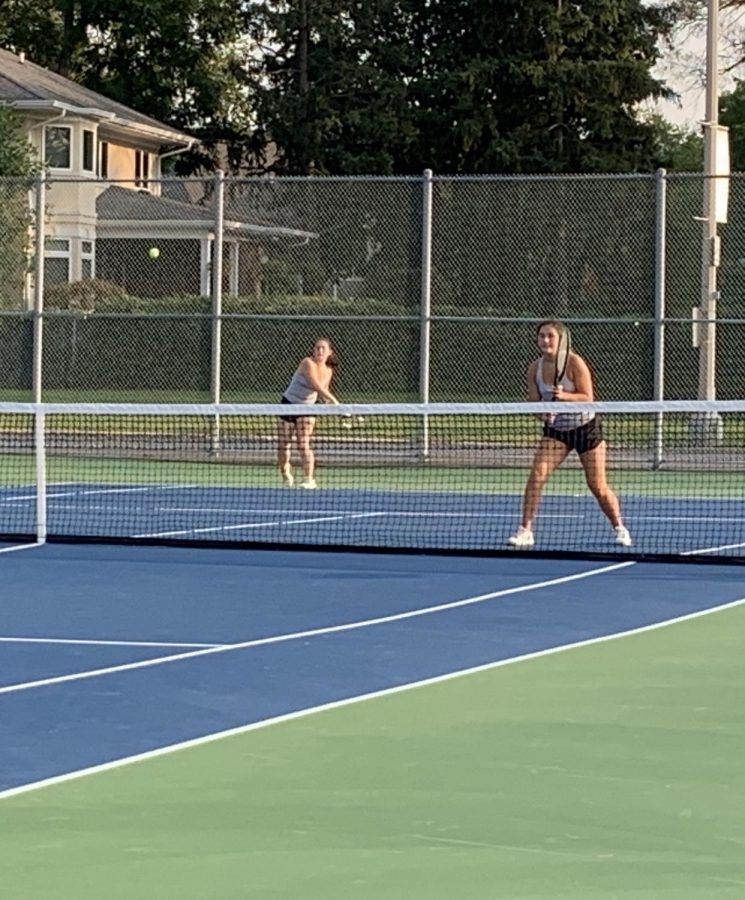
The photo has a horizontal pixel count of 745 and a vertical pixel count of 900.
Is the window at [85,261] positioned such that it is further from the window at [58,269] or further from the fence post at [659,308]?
the fence post at [659,308]

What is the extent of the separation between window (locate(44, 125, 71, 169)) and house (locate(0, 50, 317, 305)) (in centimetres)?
2

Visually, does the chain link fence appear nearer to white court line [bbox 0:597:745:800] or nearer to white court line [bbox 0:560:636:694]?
white court line [bbox 0:560:636:694]

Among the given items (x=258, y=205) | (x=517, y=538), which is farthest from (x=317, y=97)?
(x=517, y=538)

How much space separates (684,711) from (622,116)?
41993 millimetres

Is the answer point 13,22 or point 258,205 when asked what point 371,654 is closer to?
point 258,205

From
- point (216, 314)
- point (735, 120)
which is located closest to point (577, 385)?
point (216, 314)

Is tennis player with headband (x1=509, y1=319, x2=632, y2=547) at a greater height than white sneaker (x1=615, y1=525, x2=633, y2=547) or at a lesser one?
greater

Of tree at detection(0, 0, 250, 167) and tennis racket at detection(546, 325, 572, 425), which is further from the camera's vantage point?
tree at detection(0, 0, 250, 167)

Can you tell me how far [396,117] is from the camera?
47.7 metres

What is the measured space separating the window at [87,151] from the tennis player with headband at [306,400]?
27927mm

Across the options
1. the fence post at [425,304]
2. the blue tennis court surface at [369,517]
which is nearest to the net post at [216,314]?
the fence post at [425,304]

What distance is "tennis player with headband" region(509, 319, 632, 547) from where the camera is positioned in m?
13.7

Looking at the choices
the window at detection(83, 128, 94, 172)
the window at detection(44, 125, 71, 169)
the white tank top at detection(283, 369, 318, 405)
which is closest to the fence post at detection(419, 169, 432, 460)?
the white tank top at detection(283, 369, 318, 405)

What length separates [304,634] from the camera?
1000 centimetres
